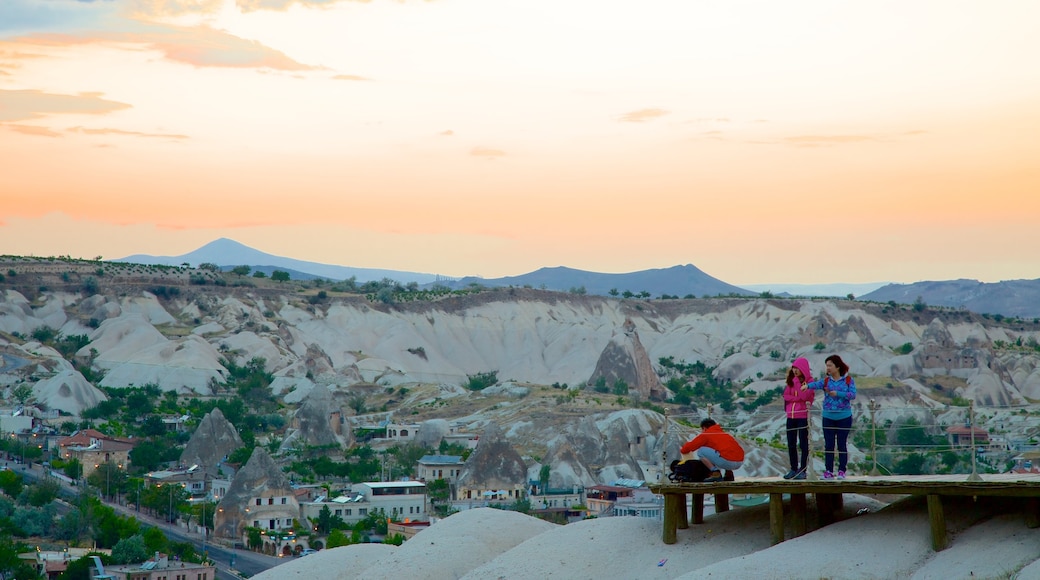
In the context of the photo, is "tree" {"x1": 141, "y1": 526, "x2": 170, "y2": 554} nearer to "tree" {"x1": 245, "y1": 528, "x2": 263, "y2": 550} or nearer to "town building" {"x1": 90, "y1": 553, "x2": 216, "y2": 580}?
"town building" {"x1": 90, "y1": 553, "x2": 216, "y2": 580}

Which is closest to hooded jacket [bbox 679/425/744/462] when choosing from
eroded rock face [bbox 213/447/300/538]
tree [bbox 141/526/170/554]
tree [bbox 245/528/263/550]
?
tree [bbox 141/526/170/554]

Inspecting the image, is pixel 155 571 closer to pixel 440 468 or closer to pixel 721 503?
pixel 440 468

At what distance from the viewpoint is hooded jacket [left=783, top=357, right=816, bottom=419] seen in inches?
619

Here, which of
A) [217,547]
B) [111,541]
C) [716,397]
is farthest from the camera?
[716,397]

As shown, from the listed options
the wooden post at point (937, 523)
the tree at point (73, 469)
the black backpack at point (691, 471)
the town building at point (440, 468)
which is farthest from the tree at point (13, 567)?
the wooden post at point (937, 523)

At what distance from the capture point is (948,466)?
190ft

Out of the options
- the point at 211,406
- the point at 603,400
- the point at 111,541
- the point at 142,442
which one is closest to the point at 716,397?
the point at 603,400

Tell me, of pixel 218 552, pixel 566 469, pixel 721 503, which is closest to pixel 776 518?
pixel 721 503

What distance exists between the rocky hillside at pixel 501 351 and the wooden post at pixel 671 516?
42507 millimetres

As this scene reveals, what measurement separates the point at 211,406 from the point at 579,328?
148 ft

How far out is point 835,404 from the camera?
1582 centimetres

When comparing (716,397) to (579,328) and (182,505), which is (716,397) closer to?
(579,328)

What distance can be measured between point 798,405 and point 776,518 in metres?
1.27

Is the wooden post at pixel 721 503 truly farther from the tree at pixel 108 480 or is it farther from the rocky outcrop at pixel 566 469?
the tree at pixel 108 480
